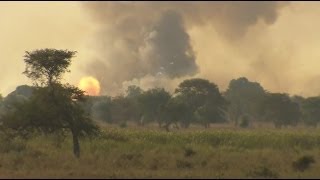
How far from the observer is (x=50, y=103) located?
28266 millimetres

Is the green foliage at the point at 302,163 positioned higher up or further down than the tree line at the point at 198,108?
further down

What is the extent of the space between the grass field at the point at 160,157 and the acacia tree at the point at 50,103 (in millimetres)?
2046

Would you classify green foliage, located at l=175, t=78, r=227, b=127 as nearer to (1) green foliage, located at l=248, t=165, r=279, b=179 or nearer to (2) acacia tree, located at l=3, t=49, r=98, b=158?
(2) acacia tree, located at l=3, t=49, r=98, b=158

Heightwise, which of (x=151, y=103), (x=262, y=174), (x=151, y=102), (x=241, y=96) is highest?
(x=241, y=96)

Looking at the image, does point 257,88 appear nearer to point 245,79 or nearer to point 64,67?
point 245,79

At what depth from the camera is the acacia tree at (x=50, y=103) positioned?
27797 millimetres

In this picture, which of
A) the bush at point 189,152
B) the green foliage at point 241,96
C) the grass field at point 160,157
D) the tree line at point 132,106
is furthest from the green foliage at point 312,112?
the bush at point 189,152

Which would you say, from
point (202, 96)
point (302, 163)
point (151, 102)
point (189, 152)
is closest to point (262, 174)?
point (302, 163)

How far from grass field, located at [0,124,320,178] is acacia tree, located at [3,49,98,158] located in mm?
2046

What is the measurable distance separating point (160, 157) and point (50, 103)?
790 centimetres

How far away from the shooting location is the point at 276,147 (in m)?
36.9

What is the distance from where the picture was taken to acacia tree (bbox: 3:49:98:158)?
91.2 feet

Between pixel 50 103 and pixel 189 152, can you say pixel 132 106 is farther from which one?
pixel 50 103

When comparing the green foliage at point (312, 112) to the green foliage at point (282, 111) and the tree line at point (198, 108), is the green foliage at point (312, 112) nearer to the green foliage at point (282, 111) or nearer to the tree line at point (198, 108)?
the tree line at point (198, 108)
